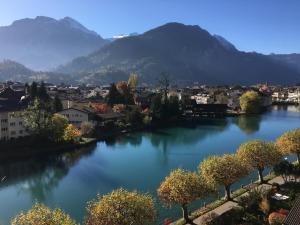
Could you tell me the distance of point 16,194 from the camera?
39625 mm

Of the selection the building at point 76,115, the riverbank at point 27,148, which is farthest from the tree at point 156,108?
the riverbank at point 27,148

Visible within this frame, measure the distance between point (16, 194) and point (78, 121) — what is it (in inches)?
1406

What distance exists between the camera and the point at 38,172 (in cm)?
4741

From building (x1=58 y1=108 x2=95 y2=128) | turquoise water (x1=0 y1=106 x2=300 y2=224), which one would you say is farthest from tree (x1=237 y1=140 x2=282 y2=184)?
building (x1=58 y1=108 x2=95 y2=128)

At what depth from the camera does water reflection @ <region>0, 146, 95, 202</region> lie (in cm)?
4179

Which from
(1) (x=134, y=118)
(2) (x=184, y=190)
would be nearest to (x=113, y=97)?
(1) (x=134, y=118)

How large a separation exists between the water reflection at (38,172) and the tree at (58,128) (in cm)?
333

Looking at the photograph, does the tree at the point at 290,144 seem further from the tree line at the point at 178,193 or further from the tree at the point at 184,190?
the tree at the point at 184,190

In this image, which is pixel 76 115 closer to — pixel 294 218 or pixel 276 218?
pixel 276 218

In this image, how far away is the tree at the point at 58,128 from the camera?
192 feet

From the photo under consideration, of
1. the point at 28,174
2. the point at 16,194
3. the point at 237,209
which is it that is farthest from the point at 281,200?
the point at 28,174

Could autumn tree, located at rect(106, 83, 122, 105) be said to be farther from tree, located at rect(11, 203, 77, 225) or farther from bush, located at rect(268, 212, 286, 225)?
tree, located at rect(11, 203, 77, 225)

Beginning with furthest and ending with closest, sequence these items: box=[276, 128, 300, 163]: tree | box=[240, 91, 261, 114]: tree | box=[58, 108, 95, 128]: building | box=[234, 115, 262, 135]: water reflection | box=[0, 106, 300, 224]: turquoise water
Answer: box=[240, 91, 261, 114]: tree < box=[234, 115, 262, 135]: water reflection < box=[58, 108, 95, 128]: building < box=[276, 128, 300, 163]: tree < box=[0, 106, 300, 224]: turquoise water

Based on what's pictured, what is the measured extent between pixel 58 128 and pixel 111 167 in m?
13.1
